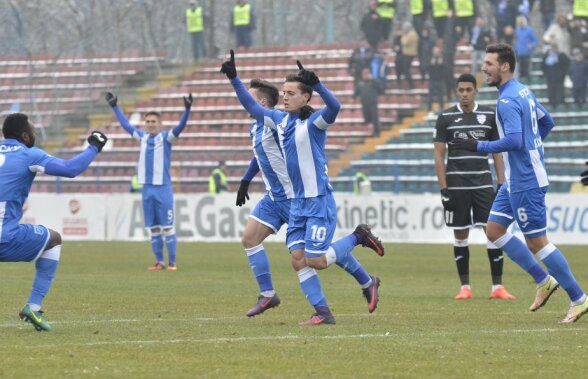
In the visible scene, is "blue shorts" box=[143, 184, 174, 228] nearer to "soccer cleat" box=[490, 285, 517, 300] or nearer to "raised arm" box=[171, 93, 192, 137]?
"raised arm" box=[171, 93, 192, 137]

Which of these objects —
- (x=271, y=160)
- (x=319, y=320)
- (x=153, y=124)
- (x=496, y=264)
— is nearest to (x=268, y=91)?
(x=271, y=160)

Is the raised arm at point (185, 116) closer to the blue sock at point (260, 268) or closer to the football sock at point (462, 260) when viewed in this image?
the football sock at point (462, 260)

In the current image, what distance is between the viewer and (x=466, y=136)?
49.2 feet

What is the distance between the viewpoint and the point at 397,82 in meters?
37.7

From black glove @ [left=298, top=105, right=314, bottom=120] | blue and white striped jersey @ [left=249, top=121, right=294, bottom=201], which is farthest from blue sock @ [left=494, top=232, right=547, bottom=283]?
black glove @ [left=298, top=105, right=314, bottom=120]

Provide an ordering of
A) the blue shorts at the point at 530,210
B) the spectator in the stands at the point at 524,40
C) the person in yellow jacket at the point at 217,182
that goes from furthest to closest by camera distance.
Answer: the spectator in the stands at the point at 524,40
the person in yellow jacket at the point at 217,182
the blue shorts at the point at 530,210

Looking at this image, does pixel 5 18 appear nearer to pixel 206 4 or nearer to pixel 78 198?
pixel 206 4

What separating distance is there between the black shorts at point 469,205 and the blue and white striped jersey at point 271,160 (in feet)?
10.3

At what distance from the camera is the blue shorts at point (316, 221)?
11422 mm

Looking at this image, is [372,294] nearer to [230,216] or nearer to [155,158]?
[155,158]

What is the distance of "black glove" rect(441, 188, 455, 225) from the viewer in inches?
599

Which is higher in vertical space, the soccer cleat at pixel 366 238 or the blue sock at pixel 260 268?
the soccer cleat at pixel 366 238

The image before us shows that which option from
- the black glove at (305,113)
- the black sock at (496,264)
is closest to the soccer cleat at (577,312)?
the black glove at (305,113)

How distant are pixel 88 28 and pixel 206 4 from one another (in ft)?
12.4
